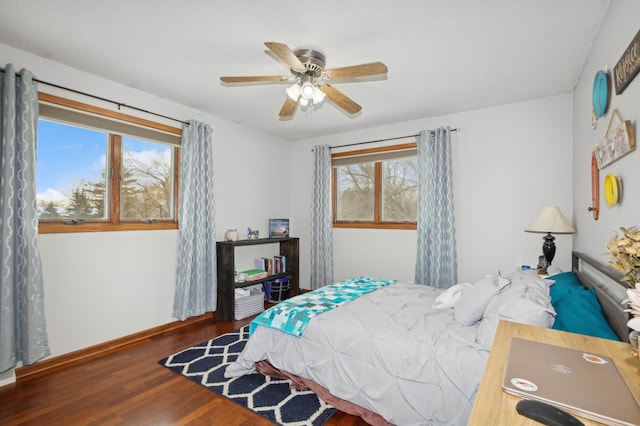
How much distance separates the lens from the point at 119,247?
310 centimetres

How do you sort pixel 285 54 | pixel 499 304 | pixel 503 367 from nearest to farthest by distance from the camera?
1. pixel 503 367
2. pixel 499 304
3. pixel 285 54

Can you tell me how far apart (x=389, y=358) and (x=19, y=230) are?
113 inches

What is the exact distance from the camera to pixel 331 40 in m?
2.27

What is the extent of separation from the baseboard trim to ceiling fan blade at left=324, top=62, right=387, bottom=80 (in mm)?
3161

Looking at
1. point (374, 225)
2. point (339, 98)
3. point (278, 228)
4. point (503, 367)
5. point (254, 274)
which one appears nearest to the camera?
point (503, 367)

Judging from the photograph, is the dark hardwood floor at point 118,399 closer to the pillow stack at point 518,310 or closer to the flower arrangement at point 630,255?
the pillow stack at point 518,310

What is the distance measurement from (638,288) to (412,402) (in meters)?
1.32

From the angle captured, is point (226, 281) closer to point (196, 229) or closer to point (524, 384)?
point (196, 229)

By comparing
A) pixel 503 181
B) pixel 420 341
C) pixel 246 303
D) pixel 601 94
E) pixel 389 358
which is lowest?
pixel 246 303

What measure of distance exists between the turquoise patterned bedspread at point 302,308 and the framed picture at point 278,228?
1933mm

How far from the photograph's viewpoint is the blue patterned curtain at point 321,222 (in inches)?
183

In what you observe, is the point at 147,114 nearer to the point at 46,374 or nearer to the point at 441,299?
the point at 46,374

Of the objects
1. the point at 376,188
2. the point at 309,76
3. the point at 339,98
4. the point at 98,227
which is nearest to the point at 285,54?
the point at 309,76

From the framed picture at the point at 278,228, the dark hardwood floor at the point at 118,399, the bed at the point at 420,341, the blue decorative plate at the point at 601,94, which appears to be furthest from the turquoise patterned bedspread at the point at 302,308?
the blue decorative plate at the point at 601,94
